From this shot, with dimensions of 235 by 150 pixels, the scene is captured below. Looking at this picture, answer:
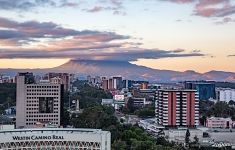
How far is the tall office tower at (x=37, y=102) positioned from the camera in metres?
23.8

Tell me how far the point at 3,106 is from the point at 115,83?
2955cm

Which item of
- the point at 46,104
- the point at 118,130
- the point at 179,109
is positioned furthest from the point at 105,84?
the point at 118,130

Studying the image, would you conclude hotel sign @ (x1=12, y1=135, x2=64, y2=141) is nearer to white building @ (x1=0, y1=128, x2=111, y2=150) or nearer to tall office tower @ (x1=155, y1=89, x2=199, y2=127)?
white building @ (x1=0, y1=128, x2=111, y2=150)

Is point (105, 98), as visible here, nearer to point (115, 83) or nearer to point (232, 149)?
point (115, 83)

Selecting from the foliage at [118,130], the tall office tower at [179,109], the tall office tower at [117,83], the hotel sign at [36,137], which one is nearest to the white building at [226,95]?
the tall office tower at [117,83]

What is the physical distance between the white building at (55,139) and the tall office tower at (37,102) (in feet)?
37.6

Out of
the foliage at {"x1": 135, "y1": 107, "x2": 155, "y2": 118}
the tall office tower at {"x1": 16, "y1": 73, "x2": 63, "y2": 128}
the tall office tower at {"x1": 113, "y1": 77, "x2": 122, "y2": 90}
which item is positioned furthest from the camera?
the tall office tower at {"x1": 113, "y1": 77, "x2": 122, "y2": 90}

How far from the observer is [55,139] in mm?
12203

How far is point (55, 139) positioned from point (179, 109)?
15.3m

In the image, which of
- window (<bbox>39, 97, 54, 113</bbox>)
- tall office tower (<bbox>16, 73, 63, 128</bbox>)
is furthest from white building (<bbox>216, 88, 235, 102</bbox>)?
window (<bbox>39, 97, 54, 113</bbox>)

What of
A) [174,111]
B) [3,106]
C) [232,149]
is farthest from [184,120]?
[3,106]

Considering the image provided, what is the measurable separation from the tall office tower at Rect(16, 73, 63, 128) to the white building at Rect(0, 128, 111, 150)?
37.6 ft

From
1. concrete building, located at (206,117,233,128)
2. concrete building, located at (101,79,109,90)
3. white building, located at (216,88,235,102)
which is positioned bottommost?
concrete building, located at (206,117,233,128)

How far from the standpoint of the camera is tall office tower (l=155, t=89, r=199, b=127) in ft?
87.1
